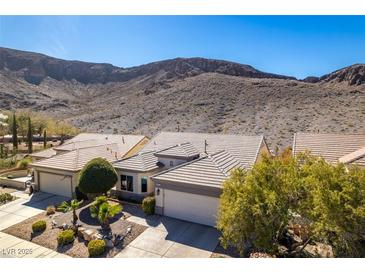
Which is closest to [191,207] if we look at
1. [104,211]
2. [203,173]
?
[203,173]

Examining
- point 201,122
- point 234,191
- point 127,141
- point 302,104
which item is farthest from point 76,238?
point 302,104

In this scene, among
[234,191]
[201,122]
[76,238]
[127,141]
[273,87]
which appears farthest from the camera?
[273,87]

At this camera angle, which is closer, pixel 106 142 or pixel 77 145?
pixel 77 145

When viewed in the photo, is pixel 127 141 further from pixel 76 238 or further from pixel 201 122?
pixel 201 122

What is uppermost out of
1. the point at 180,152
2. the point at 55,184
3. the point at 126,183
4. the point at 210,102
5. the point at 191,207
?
the point at 210,102

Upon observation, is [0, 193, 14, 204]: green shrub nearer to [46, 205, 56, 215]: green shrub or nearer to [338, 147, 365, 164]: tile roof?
[46, 205, 56, 215]: green shrub

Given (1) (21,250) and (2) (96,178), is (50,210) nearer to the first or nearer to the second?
(2) (96,178)

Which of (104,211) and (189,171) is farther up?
(189,171)
